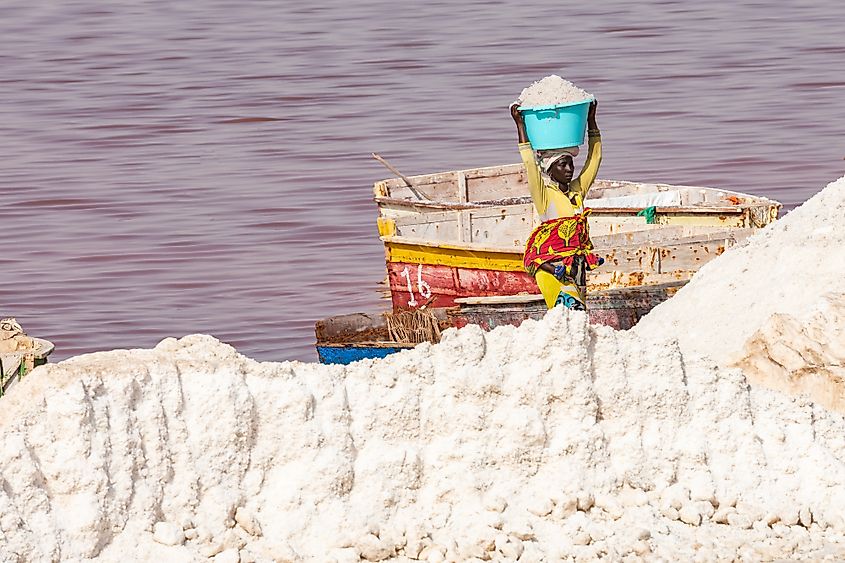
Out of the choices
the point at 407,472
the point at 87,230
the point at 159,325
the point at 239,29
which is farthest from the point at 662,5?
the point at 407,472

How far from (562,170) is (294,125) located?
1748 centimetres

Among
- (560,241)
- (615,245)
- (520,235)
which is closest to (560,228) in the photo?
(560,241)

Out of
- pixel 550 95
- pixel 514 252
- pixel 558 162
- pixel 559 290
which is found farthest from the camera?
pixel 514 252

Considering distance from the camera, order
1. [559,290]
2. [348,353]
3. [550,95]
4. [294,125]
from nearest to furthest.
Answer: [550,95] < [559,290] < [348,353] < [294,125]

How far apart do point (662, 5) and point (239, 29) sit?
10546 millimetres

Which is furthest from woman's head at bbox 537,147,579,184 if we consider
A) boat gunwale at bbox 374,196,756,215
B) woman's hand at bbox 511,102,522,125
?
boat gunwale at bbox 374,196,756,215

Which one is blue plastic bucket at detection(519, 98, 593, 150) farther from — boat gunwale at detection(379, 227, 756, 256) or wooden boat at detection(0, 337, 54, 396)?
boat gunwale at detection(379, 227, 756, 256)

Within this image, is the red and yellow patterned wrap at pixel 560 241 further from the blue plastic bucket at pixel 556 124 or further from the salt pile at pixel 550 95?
the salt pile at pixel 550 95

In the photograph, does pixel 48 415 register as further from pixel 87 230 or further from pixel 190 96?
pixel 190 96

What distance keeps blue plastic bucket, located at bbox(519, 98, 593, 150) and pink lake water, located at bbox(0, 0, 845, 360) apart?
562 centimetres

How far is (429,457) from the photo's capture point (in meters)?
6.83

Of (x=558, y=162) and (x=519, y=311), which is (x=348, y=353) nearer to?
(x=519, y=311)

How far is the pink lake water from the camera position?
669 inches

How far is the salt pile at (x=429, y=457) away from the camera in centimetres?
637
